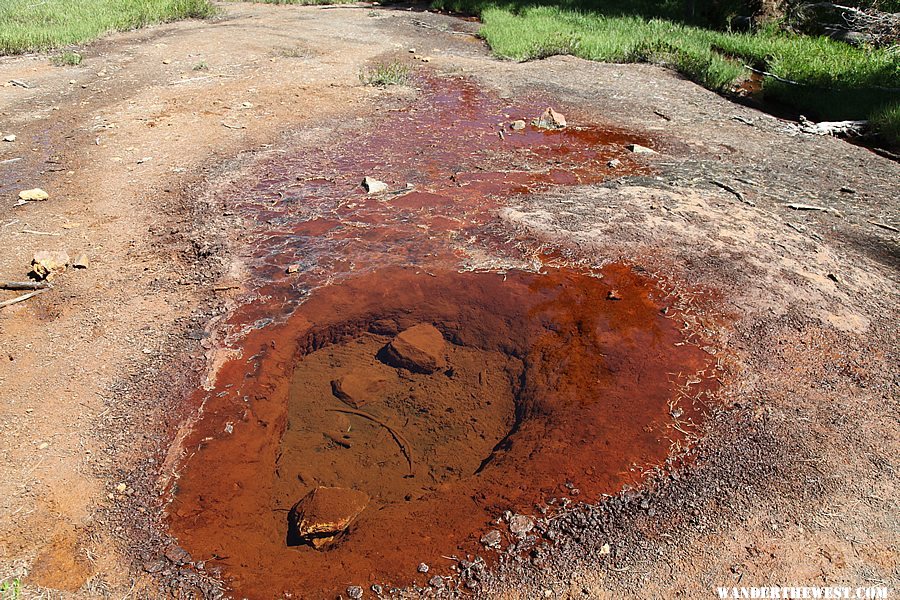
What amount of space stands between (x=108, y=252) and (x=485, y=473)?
335cm

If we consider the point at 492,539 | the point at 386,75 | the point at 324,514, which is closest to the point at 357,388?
the point at 324,514

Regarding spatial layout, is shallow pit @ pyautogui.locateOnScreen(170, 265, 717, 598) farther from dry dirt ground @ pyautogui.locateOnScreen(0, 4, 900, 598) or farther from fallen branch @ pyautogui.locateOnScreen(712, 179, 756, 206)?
fallen branch @ pyautogui.locateOnScreen(712, 179, 756, 206)

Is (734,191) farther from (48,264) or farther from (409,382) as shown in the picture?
(48,264)

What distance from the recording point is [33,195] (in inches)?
209

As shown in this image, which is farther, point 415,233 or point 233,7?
point 233,7

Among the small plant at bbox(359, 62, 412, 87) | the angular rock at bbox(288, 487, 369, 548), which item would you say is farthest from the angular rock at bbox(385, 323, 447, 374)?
the small plant at bbox(359, 62, 412, 87)

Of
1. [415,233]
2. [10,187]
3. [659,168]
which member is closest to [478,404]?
[415,233]

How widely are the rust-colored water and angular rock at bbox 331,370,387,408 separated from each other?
96 mm

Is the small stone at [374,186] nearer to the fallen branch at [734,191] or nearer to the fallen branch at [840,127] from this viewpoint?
the fallen branch at [734,191]

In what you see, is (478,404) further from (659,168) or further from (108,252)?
(659,168)

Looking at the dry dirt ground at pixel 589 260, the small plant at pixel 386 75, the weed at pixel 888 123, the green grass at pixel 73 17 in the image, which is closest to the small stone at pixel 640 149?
the dry dirt ground at pixel 589 260

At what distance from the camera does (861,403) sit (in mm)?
3369

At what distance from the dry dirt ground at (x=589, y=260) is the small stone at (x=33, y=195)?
9 cm

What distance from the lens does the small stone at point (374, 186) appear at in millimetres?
5444
